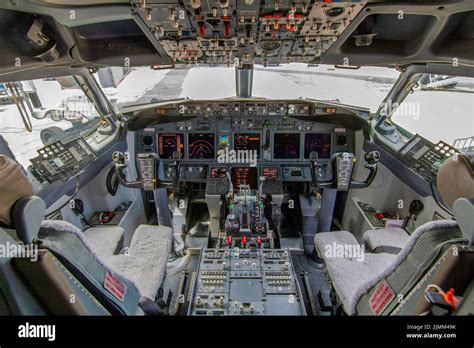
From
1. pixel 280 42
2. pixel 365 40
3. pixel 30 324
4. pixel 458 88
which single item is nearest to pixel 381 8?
pixel 365 40

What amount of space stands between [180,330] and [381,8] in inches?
71.4

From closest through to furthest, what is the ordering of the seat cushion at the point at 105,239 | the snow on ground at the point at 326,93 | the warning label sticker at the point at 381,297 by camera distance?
the warning label sticker at the point at 381,297
the seat cushion at the point at 105,239
the snow on ground at the point at 326,93

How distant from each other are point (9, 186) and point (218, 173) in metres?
2.96

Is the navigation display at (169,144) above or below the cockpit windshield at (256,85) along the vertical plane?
below

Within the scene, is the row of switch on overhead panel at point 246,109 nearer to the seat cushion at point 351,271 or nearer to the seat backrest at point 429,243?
the seat cushion at point 351,271

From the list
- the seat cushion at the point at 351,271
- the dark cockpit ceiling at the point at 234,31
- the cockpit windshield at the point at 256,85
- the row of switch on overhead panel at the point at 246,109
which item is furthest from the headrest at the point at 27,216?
the row of switch on overhead panel at the point at 246,109

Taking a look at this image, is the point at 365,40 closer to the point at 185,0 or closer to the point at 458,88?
the point at 185,0

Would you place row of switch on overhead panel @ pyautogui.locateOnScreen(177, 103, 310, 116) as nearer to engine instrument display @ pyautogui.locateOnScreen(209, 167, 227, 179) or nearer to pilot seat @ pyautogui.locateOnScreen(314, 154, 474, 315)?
engine instrument display @ pyautogui.locateOnScreen(209, 167, 227, 179)

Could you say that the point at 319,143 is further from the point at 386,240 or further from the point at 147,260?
the point at 147,260

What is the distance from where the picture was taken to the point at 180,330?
2.38 ft

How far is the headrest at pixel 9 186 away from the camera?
77cm

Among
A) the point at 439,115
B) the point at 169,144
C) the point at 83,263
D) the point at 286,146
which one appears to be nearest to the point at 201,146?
the point at 169,144

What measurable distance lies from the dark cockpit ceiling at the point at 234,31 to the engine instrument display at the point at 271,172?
5.11 feet

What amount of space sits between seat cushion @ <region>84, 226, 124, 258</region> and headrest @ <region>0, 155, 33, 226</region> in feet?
4.95
